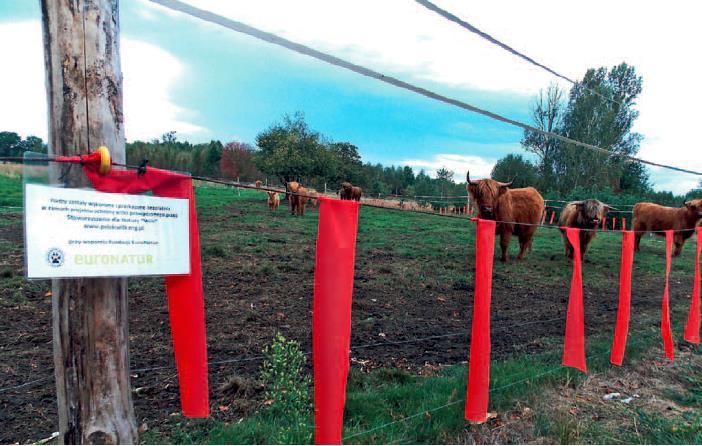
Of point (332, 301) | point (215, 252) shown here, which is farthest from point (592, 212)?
point (332, 301)

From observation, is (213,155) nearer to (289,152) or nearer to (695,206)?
(289,152)

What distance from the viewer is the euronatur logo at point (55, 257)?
147 cm

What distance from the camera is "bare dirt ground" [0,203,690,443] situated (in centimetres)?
350

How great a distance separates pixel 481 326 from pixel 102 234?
2.47 metres

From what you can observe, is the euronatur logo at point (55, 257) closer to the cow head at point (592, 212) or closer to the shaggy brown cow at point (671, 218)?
the cow head at point (592, 212)

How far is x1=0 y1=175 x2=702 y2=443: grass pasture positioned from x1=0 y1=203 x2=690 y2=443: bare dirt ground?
0.07ft

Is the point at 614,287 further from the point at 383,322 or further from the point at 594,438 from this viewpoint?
the point at 594,438

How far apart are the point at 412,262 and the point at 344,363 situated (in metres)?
8.16

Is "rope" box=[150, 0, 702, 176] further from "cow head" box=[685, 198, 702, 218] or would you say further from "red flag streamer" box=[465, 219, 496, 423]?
"cow head" box=[685, 198, 702, 218]

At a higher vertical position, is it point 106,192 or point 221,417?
point 106,192

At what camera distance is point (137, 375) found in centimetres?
382

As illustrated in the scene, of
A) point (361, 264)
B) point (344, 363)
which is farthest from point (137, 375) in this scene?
point (361, 264)

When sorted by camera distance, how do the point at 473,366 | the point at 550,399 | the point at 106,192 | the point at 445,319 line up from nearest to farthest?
the point at 106,192
the point at 473,366
the point at 550,399
the point at 445,319

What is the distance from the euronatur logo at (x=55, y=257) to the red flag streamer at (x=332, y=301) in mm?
1114
